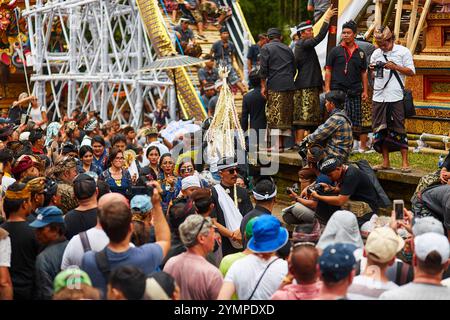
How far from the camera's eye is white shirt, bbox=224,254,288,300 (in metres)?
5.93

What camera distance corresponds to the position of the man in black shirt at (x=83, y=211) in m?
7.24

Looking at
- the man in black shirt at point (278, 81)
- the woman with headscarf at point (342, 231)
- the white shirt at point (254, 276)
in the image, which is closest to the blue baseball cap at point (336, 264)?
the white shirt at point (254, 276)

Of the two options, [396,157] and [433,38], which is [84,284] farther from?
[433,38]

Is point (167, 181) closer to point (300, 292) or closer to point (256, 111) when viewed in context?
point (256, 111)

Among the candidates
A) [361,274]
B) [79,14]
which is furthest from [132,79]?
[361,274]

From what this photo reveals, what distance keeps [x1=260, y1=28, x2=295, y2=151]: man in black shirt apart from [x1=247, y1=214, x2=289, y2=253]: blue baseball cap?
6.46 meters

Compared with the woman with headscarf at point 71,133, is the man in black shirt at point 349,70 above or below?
above

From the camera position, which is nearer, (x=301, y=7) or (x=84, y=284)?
(x=84, y=284)

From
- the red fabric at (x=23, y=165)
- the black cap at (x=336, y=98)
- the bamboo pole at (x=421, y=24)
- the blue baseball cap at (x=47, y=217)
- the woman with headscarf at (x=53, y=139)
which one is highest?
the bamboo pole at (x=421, y=24)

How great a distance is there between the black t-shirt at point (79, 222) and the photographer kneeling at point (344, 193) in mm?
2256

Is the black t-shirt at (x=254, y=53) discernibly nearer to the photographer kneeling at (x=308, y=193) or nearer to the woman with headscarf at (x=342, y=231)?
the photographer kneeling at (x=308, y=193)

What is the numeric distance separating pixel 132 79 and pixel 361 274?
16573 mm

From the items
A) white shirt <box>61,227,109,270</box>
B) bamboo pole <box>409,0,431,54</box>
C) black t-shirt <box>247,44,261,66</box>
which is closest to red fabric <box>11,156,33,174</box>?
white shirt <box>61,227,109,270</box>

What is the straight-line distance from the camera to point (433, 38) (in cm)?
1278
